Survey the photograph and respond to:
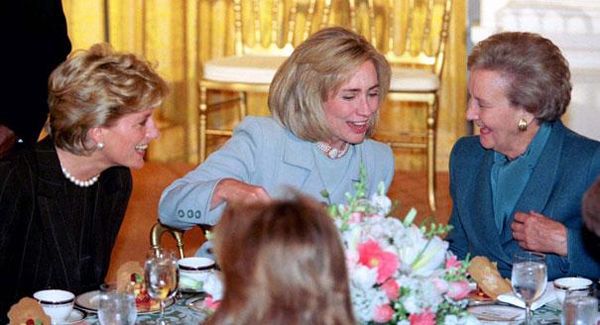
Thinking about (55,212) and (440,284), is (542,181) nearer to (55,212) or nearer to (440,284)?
(440,284)

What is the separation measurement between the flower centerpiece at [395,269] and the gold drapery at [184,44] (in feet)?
14.9

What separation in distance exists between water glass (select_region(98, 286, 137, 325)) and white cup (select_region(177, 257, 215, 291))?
30cm

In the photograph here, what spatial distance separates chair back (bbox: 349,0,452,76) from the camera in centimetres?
656

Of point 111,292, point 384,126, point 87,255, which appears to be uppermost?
point 111,292

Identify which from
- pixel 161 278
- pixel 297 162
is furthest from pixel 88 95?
pixel 161 278

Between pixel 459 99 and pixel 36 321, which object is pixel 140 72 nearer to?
pixel 36 321

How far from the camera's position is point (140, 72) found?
3352mm

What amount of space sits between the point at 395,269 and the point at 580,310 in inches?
19.3

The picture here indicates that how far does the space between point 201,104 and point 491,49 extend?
9.35 feet

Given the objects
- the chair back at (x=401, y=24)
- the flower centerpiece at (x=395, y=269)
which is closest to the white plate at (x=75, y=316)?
the flower centerpiece at (x=395, y=269)

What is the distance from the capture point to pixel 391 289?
2.18m

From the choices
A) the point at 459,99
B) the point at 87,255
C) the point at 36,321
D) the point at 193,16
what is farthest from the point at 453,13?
the point at 36,321

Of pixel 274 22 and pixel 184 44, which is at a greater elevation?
pixel 274 22

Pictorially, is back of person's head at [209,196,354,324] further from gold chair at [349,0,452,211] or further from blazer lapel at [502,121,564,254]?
gold chair at [349,0,452,211]
